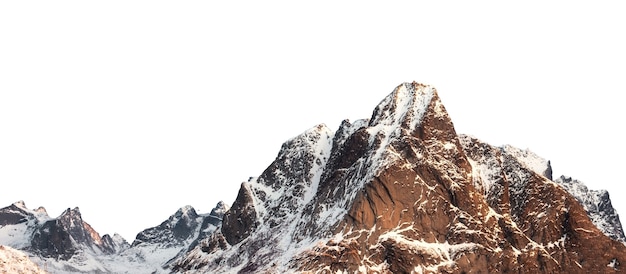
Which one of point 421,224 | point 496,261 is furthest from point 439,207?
point 496,261

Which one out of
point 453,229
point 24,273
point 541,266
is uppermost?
point 24,273

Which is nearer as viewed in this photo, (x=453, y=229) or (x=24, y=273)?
(x=24, y=273)

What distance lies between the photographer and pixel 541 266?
626ft

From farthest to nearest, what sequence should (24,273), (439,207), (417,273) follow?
(439,207)
(417,273)
(24,273)

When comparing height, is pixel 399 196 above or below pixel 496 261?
above

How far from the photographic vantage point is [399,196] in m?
200

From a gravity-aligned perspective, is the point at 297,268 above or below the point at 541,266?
above

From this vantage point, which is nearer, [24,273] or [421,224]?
[24,273]

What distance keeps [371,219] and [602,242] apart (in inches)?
2302

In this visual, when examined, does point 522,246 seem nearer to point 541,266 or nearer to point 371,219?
point 541,266

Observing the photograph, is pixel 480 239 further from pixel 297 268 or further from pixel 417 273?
pixel 297 268

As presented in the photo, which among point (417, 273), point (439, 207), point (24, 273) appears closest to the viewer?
point (24, 273)

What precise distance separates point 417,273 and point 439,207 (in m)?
20.9

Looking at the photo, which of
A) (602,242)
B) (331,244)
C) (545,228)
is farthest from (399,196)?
(602,242)
